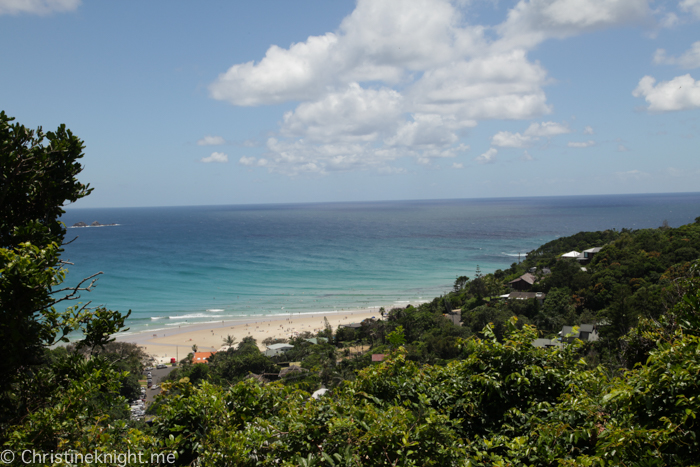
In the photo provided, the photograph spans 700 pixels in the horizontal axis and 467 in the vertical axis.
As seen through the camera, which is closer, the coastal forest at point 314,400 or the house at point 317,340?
the coastal forest at point 314,400

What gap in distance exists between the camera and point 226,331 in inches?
1473

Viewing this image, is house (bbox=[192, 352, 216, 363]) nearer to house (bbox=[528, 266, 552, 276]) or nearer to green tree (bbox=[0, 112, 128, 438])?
green tree (bbox=[0, 112, 128, 438])

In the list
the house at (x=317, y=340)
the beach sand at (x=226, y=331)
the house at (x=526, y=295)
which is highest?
the house at (x=526, y=295)

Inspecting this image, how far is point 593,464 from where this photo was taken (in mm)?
3258

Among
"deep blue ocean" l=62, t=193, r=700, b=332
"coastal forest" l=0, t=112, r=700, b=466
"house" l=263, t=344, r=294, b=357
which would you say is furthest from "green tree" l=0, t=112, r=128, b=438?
"deep blue ocean" l=62, t=193, r=700, b=332

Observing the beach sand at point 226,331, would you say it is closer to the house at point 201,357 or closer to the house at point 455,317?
the house at point 201,357

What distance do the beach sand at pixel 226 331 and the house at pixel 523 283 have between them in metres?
13.5

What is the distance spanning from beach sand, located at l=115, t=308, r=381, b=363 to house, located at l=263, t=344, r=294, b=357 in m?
1.77

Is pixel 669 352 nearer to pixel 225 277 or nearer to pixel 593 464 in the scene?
pixel 593 464

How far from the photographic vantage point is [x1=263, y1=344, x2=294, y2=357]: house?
29.2m

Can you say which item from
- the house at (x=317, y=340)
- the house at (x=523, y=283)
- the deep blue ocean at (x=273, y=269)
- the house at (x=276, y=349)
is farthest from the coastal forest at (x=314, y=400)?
the deep blue ocean at (x=273, y=269)

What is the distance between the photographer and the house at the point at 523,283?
38312mm

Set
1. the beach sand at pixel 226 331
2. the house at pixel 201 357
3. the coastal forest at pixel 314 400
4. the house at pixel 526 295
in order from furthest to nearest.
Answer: the beach sand at pixel 226 331
the house at pixel 526 295
the house at pixel 201 357
the coastal forest at pixel 314 400

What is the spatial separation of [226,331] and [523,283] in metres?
28.5
